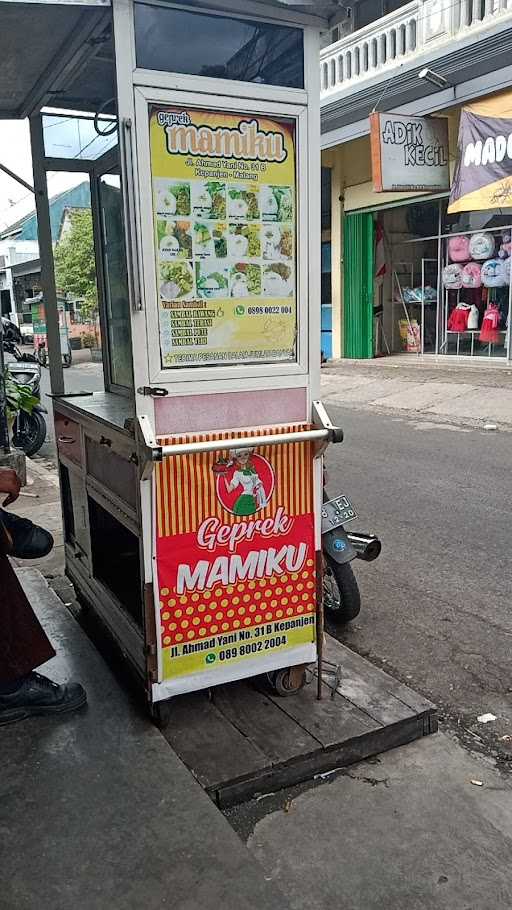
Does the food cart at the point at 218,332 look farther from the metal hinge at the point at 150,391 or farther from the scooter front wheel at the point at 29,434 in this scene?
the scooter front wheel at the point at 29,434

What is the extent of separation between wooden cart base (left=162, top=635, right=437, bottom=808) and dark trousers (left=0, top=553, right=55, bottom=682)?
595 mm

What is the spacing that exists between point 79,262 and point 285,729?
8.93 feet

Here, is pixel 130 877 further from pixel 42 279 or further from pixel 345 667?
pixel 42 279

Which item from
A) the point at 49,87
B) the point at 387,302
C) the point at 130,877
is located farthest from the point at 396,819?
the point at 387,302

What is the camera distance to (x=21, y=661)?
287 centimetres

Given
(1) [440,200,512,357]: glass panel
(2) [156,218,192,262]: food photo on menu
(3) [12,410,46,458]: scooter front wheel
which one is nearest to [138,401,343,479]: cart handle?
(2) [156,218,192,262]: food photo on menu

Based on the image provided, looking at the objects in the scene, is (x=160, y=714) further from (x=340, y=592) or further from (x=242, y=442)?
(x=340, y=592)

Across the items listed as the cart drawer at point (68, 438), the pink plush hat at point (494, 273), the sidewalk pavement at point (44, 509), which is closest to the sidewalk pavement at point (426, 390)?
the pink plush hat at point (494, 273)

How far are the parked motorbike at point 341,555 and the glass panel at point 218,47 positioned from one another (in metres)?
1.98

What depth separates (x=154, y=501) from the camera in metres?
Result: 2.62

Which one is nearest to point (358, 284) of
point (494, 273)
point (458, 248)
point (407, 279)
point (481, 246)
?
point (407, 279)

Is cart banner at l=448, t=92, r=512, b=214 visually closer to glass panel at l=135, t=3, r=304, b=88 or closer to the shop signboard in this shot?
the shop signboard

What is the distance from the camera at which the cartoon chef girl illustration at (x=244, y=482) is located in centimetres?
271

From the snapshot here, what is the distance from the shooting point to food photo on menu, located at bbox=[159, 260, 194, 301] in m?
2.54
